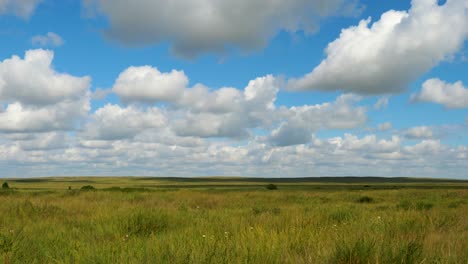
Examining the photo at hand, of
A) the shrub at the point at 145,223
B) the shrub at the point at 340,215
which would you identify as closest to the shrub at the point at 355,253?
the shrub at the point at 145,223

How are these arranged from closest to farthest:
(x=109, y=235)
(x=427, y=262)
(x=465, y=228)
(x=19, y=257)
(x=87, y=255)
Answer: (x=427, y=262)
(x=87, y=255)
(x=19, y=257)
(x=109, y=235)
(x=465, y=228)

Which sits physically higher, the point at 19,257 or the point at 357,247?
the point at 357,247

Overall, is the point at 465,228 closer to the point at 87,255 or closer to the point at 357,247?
the point at 357,247

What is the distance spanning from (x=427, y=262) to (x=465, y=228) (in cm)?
488

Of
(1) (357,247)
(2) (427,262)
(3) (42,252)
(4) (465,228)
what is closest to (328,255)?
(1) (357,247)

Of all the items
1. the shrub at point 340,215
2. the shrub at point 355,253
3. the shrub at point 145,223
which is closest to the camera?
the shrub at point 355,253

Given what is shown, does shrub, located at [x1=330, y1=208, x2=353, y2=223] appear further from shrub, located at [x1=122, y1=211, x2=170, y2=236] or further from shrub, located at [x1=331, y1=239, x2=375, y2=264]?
shrub, located at [x1=331, y1=239, x2=375, y2=264]

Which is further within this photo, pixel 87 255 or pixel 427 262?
pixel 87 255

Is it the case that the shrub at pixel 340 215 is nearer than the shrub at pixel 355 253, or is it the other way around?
the shrub at pixel 355 253

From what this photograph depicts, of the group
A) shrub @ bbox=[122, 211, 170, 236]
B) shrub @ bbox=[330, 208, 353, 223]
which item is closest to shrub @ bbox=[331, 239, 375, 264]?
shrub @ bbox=[122, 211, 170, 236]

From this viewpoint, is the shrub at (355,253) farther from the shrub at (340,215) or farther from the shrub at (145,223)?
the shrub at (340,215)

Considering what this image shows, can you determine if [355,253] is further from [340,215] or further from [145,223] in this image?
[340,215]

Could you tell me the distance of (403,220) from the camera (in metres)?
7.97

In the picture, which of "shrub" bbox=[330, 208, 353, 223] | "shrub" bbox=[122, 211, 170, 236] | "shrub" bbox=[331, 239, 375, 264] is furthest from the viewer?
"shrub" bbox=[330, 208, 353, 223]
